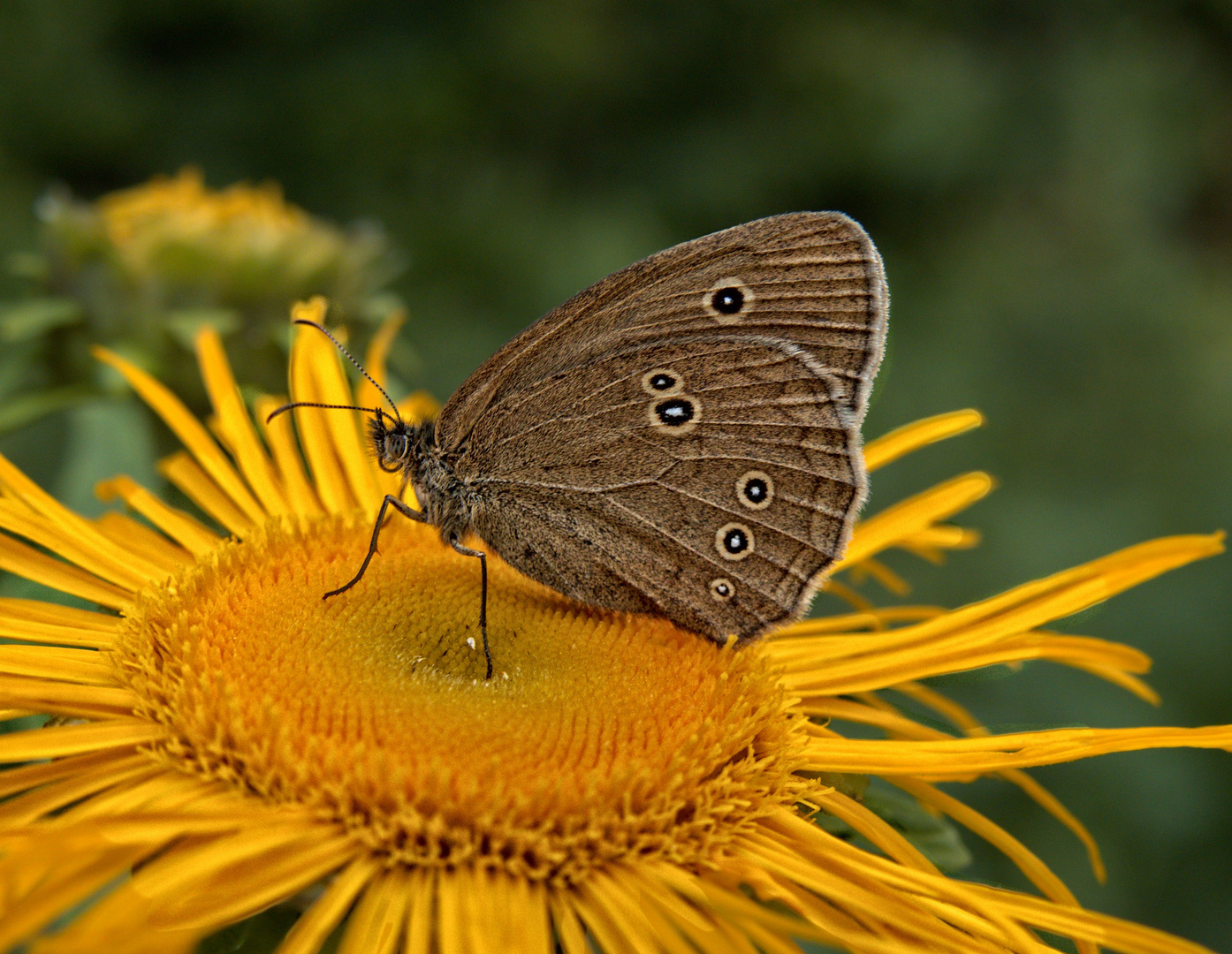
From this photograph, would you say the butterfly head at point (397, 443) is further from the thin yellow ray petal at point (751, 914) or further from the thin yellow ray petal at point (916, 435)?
the thin yellow ray petal at point (751, 914)

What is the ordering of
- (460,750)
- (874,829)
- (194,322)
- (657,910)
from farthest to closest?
1. (194,322)
2. (874,829)
3. (460,750)
4. (657,910)

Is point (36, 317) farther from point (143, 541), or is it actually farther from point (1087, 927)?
point (1087, 927)

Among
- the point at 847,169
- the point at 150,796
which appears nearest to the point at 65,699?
the point at 150,796

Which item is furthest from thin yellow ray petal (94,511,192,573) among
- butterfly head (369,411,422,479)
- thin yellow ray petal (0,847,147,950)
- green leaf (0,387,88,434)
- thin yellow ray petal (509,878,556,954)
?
thin yellow ray petal (509,878,556,954)

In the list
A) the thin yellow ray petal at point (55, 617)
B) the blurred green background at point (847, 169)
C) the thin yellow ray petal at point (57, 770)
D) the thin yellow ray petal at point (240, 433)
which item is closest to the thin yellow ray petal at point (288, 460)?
the thin yellow ray petal at point (240, 433)

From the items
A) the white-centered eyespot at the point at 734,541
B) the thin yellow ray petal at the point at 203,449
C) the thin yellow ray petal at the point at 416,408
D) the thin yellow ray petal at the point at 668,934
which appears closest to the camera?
the thin yellow ray petal at the point at 668,934

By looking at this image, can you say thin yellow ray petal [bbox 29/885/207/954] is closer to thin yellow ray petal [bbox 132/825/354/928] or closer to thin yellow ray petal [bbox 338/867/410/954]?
thin yellow ray petal [bbox 132/825/354/928]
